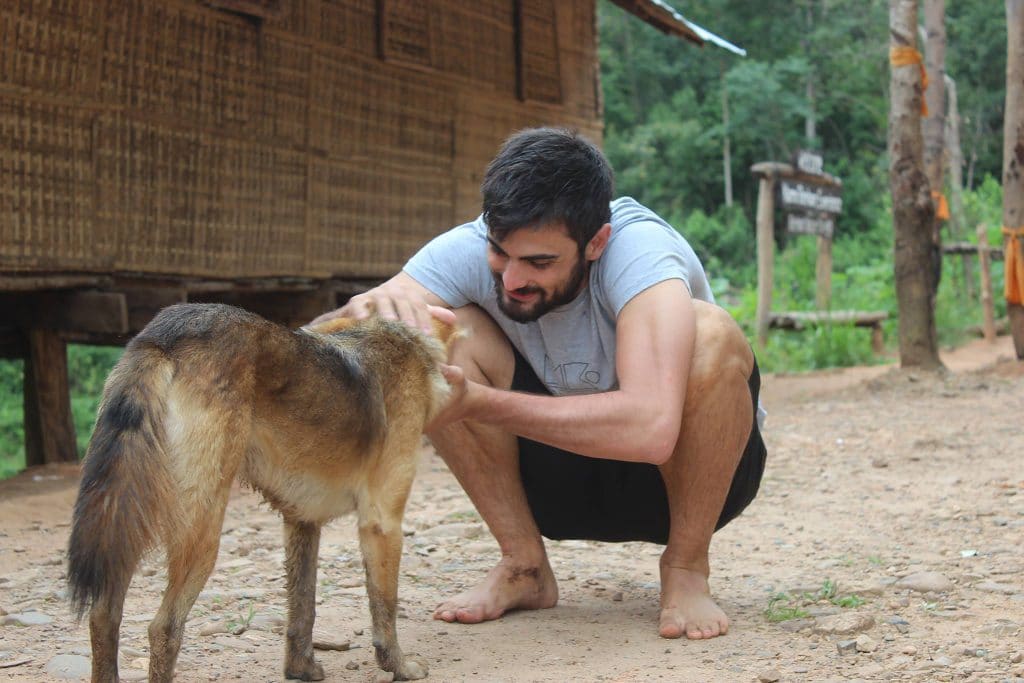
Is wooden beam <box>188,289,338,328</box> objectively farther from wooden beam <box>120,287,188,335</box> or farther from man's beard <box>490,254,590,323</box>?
man's beard <box>490,254,590,323</box>

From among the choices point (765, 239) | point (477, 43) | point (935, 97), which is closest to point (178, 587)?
point (477, 43)

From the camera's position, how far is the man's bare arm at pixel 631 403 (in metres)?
3.25

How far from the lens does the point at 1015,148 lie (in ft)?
35.9

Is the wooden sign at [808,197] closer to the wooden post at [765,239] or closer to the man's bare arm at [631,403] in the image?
the wooden post at [765,239]

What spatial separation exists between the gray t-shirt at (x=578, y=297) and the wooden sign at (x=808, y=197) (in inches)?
392

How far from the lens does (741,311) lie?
53.7 ft

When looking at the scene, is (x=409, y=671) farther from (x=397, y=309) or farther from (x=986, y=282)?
(x=986, y=282)

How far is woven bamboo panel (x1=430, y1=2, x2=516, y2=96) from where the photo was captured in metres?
9.20

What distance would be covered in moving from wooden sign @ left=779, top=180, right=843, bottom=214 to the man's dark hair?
33.5ft

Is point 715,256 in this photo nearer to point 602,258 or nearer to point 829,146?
point 829,146

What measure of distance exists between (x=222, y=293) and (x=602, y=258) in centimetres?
549

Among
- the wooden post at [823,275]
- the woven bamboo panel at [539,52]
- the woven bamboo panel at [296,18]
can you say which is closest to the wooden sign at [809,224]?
the wooden post at [823,275]

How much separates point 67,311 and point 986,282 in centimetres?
1112

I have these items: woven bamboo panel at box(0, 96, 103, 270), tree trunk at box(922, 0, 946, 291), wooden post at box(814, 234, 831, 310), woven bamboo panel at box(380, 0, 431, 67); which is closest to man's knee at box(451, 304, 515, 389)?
woven bamboo panel at box(0, 96, 103, 270)
